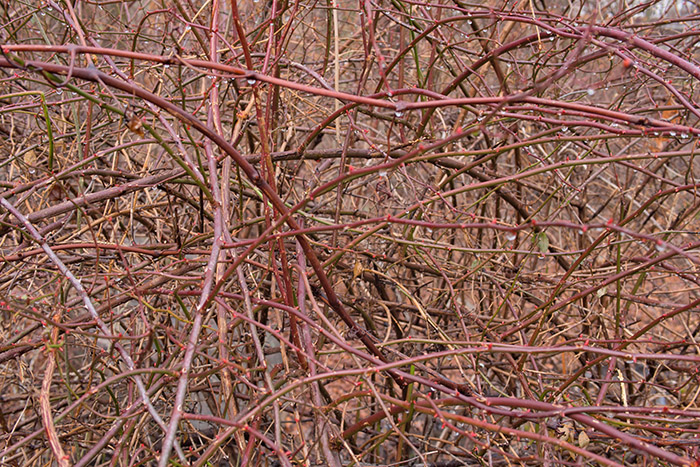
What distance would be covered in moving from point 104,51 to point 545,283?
2.12 m

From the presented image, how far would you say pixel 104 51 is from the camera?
3.93 feet

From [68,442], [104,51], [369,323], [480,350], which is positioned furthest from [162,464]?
[68,442]

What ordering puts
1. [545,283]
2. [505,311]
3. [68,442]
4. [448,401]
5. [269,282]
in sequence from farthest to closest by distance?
[505,311], [545,283], [269,282], [68,442], [448,401]

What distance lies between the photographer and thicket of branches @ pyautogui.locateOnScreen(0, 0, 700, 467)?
1323 mm

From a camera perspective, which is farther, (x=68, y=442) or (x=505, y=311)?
(x=505, y=311)

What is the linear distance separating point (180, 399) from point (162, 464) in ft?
0.49

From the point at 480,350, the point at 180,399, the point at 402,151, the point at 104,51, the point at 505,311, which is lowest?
the point at 505,311

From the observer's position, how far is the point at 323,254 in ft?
7.58

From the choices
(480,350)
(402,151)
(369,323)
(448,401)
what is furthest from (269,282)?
(480,350)

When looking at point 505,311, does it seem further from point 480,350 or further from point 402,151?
point 480,350

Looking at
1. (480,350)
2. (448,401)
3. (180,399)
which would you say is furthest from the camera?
(448,401)

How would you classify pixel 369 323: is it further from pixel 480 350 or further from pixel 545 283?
pixel 480 350

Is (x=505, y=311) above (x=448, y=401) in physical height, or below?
below

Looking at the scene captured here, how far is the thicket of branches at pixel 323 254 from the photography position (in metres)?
1.32
